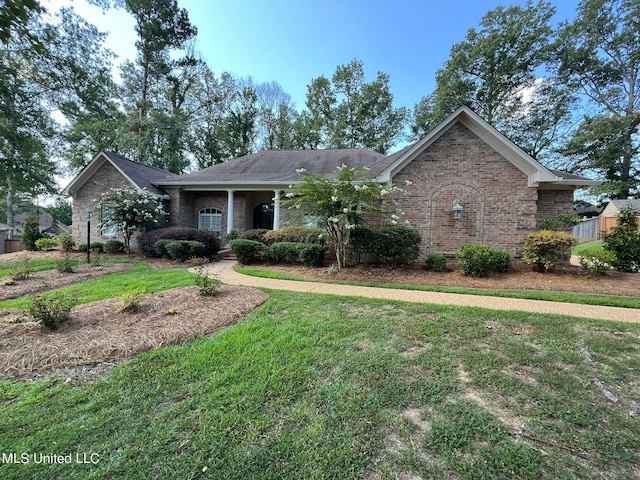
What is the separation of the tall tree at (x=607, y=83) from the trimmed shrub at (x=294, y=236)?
23031mm

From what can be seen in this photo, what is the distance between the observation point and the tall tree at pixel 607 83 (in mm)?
18859

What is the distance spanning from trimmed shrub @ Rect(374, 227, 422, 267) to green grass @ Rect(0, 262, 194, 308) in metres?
5.43

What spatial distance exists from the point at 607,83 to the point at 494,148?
2170 centimetres

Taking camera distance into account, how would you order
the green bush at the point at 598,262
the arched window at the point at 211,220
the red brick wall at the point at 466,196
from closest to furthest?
the green bush at the point at 598,262, the red brick wall at the point at 466,196, the arched window at the point at 211,220

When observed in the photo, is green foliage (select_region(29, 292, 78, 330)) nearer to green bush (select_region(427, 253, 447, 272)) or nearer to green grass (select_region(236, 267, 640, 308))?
green grass (select_region(236, 267, 640, 308))

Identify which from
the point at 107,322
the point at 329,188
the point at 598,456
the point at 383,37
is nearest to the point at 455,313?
the point at 598,456

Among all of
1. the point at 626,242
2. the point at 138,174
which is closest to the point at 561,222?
the point at 626,242

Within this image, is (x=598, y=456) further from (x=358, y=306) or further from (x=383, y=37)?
(x=383, y=37)

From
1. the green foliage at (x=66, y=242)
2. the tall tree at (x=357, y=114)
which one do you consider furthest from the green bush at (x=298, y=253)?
the tall tree at (x=357, y=114)

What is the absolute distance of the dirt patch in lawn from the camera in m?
6.37

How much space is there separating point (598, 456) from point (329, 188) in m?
6.61

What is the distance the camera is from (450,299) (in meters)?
5.39

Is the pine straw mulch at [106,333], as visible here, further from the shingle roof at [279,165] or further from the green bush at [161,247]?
the shingle roof at [279,165]

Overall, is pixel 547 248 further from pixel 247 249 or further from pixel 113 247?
pixel 113 247
